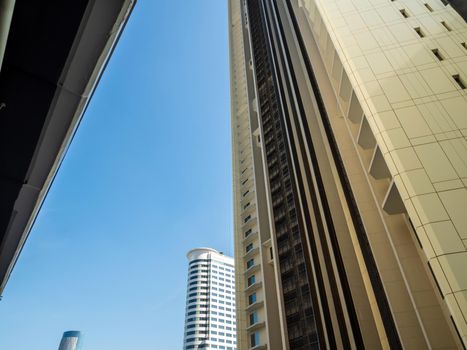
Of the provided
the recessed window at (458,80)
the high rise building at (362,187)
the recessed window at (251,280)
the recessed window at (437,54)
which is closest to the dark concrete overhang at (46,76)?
the high rise building at (362,187)

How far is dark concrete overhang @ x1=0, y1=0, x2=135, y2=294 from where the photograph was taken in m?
2.12

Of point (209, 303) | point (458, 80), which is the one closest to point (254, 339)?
point (458, 80)

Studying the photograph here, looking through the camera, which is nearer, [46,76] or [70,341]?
[46,76]

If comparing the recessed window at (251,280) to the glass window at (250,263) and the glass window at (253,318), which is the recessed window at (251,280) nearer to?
the glass window at (250,263)

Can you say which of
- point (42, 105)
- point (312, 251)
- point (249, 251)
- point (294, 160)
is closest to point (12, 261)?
point (42, 105)

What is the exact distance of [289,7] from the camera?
4409 cm

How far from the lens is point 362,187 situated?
19906 millimetres

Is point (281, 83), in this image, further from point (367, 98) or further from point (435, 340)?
point (435, 340)

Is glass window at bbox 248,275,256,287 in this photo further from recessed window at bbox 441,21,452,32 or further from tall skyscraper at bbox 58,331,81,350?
tall skyscraper at bbox 58,331,81,350

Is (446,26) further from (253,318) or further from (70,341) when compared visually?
(70,341)

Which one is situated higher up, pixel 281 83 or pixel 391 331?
pixel 281 83

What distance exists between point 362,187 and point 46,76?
20686mm

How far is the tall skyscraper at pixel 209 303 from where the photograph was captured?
11350 centimetres

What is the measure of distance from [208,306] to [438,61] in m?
121
